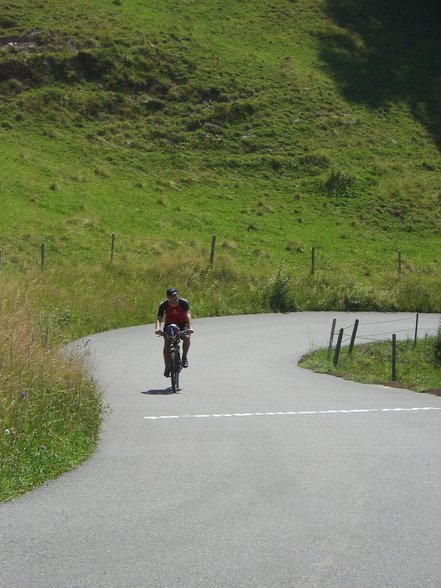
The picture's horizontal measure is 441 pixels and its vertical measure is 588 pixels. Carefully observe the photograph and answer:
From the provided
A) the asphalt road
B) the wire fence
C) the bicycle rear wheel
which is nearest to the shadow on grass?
the wire fence

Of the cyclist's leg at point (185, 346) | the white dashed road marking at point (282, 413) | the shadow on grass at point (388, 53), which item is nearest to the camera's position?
the white dashed road marking at point (282, 413)

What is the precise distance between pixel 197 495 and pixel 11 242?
97.0ft

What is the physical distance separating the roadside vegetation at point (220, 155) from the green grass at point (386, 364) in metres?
6.75

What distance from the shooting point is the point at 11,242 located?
37.3m

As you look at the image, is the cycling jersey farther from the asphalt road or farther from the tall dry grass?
the tall dry grass

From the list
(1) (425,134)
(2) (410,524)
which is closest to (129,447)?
(2) (410,524)

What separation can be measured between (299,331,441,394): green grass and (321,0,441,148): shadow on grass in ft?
131

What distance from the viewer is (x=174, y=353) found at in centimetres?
1731

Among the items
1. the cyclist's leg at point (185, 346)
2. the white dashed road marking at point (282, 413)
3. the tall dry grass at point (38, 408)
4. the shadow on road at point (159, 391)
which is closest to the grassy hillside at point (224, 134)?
the cyclist's leg at point (185, 346)

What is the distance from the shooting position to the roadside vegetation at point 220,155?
3716 cm

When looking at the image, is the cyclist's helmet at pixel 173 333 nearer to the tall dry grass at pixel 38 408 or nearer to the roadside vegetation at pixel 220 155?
the tall dry grass at pixel 38 408

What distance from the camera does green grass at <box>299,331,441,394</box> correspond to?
72.4 feet

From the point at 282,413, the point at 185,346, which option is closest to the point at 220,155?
the point at 185,346

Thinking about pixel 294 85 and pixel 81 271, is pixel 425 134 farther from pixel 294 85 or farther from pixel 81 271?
pixel 81 271
